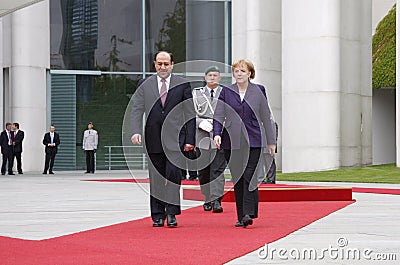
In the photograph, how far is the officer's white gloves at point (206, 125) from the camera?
30.2 ft

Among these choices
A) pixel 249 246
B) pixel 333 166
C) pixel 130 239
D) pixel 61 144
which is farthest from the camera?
pixel 61 144

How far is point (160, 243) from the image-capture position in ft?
22.7

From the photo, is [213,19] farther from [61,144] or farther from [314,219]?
[314,219]

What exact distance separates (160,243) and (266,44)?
66.3ft

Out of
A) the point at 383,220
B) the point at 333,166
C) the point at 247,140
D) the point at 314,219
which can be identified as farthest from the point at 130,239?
the point at 333,166

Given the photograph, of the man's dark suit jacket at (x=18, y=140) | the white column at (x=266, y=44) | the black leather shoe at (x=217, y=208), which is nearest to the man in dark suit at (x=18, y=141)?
the man's dark suit jacket at (x=18, y=140)

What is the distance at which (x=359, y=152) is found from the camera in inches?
972

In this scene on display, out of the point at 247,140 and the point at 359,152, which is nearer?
the point at 247,140

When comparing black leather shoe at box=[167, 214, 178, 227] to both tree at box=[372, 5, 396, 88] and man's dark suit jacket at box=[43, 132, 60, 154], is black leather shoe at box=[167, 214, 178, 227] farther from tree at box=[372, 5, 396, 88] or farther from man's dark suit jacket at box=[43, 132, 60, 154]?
tree at box=[372, 5, 396, 88]

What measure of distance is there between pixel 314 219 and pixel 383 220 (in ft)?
2.48

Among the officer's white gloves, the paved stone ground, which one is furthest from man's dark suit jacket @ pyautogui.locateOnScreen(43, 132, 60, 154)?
the officer's white gloves

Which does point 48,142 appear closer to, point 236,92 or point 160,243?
point 236,92

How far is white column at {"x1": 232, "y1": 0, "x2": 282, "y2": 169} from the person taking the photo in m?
26.5

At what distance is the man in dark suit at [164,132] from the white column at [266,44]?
58.5ft
